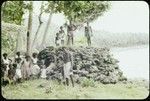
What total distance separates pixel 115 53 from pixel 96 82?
26.6 inches

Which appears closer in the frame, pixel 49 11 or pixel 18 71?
pixel 49 11

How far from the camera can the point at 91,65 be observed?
29.9 feet

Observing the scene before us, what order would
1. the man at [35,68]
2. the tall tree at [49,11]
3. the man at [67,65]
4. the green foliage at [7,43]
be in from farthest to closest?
the green foliage at [7,43] → the man at [35,68] → the man at [67,65] → the tall tree at [49,11]

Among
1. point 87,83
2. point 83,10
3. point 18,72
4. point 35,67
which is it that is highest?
point 83,10

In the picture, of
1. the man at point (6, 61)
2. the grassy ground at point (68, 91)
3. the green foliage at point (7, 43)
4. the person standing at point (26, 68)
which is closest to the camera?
the grassy ground at point (68, 91)

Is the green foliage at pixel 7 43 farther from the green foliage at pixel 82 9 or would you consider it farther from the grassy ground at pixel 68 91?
the green foliage at pixel 82 9

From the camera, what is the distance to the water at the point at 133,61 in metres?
8.41

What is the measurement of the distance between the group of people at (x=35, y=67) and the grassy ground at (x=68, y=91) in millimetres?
188

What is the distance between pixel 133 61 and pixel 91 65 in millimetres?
849

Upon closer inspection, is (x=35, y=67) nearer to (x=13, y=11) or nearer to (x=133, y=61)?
(x=13, y=11)

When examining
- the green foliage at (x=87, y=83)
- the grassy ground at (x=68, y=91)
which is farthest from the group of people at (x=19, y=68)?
the green foliage at (x=87, y=83)

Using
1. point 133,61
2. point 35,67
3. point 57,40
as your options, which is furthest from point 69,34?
point 133,61

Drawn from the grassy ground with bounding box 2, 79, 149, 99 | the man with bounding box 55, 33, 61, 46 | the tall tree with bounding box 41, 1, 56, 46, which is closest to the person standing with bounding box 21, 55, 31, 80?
the grassy ground with bounding box 2, 79, 149, 99

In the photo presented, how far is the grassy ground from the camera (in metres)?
7.70
